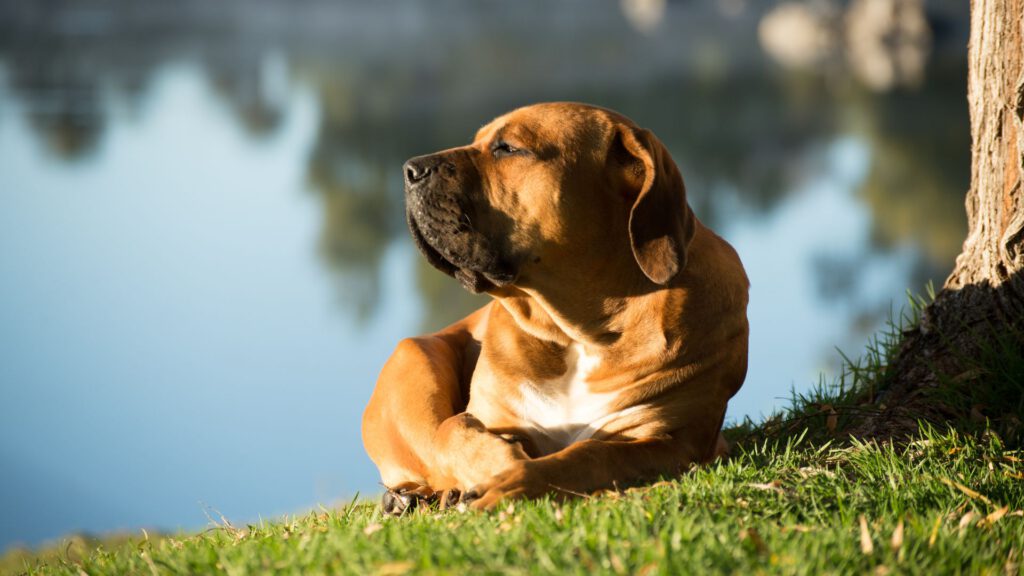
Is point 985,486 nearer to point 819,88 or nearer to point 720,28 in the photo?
point 819,88

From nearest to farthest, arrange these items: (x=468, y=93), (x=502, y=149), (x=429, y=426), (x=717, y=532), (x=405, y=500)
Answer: (x=717, y=532) → (x=502, y=149) → (x=405, y=500) → (x=429, y=426) → (x=468, y=93)

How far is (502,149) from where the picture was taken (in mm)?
3891

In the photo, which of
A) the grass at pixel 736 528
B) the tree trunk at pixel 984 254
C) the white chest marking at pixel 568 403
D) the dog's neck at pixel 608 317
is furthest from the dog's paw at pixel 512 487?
the tree trunk at pixel 984 254

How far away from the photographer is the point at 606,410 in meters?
3.98

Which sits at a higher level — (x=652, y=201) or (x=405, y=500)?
(x=652, y=201)

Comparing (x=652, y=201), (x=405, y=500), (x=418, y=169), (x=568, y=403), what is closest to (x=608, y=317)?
(x=568, y=403)

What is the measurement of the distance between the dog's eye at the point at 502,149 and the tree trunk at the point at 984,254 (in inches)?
78.4

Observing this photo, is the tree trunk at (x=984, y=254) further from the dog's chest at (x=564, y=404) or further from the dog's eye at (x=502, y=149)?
the dog's eye at (x=502, y=149)

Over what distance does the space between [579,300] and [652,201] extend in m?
0.47

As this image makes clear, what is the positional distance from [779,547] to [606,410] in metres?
1.29

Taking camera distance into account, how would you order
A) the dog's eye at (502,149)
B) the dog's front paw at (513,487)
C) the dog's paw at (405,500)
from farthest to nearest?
the dog's paw at (405,500), the dog's eye at (502,149), the dog's front paw at (513,487)

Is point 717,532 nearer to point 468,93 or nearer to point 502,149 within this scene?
point 502,149

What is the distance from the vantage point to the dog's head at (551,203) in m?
3.77

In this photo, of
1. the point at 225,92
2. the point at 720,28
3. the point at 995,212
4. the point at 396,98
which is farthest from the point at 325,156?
the point at 995,212
